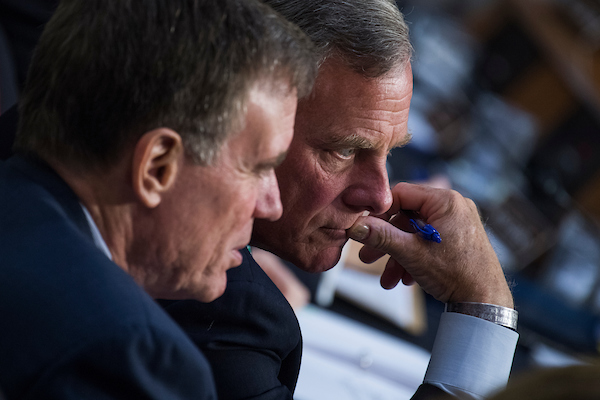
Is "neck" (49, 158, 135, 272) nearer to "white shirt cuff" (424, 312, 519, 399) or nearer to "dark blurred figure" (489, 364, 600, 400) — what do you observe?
"dark blurred figure" (489, 364, 600, 400)

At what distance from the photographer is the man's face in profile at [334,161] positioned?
3.43 ft

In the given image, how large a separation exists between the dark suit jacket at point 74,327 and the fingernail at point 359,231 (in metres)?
0.58

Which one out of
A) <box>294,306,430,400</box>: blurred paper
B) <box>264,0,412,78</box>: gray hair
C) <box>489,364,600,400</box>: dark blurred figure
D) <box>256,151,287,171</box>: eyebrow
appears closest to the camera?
<box>489,364,600,400</box>: dark blurred figure

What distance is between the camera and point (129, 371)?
53cm

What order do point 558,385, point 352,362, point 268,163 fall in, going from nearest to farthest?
point 558,385, point 268,163, point 352,362

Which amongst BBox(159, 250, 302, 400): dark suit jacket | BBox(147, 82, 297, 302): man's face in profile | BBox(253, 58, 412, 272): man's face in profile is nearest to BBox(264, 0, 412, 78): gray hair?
BBox(253, 58, 412, 272): man's face in profile

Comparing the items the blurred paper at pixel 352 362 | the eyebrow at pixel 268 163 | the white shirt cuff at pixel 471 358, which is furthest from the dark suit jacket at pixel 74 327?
the blurred paper at pixel 352 362

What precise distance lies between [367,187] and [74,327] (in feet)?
2.30

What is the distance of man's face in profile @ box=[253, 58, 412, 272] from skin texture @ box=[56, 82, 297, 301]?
26 centimetres

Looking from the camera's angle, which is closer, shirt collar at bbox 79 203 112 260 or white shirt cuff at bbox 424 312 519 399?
shirt collar at bbox 79 203 112 260

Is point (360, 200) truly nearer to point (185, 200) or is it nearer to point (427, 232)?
point (427, 232)

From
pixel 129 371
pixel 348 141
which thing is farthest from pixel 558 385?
pixel 348 141

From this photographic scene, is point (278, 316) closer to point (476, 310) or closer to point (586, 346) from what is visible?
point (476, 310)

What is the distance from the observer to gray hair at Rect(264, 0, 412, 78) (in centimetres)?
104
